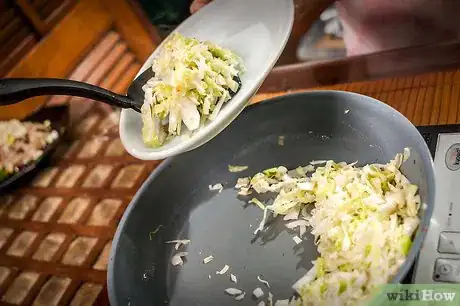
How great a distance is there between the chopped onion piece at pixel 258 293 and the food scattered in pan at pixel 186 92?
0.28 meters

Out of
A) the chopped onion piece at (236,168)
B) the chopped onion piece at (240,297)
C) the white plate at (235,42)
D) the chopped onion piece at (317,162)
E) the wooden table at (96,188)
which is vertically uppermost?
the white plate at (235,42)

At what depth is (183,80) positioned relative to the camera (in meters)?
0.91

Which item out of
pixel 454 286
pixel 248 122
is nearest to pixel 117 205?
pixel 248 122

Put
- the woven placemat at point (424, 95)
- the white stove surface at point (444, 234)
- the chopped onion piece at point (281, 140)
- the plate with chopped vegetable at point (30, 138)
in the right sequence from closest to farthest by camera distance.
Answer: the white stove surface at point (444, 234) → the woven placemat at point (424, 95) → the chopped onion piece at point (281, 140) → the plate with chopped vegetable at point (30, 138)

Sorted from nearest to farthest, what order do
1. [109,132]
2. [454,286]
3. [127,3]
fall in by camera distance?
[454,286], [109,132], [127,3]

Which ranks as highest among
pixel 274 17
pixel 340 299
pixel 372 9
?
pixel 274 17

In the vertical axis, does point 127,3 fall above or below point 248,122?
above

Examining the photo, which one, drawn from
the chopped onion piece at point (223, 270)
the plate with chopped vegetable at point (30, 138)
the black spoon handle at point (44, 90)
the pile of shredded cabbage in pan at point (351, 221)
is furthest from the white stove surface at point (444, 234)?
the plate with chopped vegetable at point (30, 138)

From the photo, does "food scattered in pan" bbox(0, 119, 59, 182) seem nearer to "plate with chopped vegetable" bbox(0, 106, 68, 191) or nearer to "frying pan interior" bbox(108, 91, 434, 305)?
"plate with chopped vegetable" bbox(0, 106, 68, 191)

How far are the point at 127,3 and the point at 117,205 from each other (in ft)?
1.64

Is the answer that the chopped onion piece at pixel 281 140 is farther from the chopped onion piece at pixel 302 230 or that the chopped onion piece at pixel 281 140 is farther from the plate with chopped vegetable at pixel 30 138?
the plate with chopped vegetable at pixel 30 138

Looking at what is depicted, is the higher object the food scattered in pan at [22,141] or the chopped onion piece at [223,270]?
the food scattered in pan at [22,141]

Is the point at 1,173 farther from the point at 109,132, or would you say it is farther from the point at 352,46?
the point at 352,46

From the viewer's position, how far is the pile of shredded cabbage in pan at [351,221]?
737 millimetres
